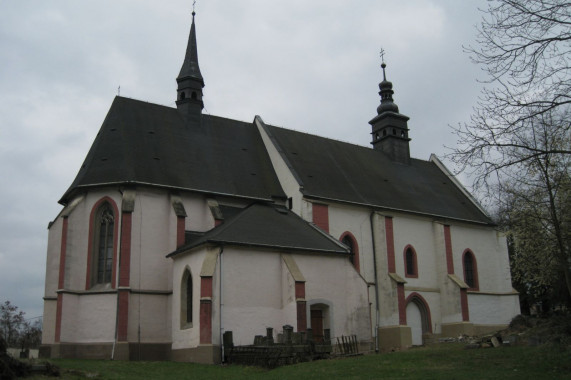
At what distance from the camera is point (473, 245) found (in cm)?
3931

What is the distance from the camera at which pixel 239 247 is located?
25094 mm

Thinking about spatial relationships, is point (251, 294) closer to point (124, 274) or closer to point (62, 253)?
point (124, 274)

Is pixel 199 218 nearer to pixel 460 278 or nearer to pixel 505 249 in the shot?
pixel 460 278

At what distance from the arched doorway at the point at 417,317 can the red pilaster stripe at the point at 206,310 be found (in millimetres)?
15250

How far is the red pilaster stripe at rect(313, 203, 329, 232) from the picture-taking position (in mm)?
31234

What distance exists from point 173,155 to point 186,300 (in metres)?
8.42

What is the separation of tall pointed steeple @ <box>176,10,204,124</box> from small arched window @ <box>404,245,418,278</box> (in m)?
15.0

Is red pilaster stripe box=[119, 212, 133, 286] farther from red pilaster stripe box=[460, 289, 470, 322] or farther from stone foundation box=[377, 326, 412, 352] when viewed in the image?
red pilaster stripe box=[460, 289, 470, 322]

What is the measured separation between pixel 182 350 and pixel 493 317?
22.4m

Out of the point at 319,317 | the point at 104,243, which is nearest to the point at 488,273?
the point at 319,317

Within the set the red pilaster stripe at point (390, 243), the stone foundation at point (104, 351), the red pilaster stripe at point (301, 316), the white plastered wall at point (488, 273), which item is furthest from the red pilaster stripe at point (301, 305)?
the white plastered wall at point (488, 273)

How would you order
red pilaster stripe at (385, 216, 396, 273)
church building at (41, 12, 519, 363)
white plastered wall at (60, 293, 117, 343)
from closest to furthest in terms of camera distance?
church building at (41, 12, 519, 363) < white plastered wall at (60, 293, 117, 343) < red pilaster stripe at (385, 216, 396, 273)

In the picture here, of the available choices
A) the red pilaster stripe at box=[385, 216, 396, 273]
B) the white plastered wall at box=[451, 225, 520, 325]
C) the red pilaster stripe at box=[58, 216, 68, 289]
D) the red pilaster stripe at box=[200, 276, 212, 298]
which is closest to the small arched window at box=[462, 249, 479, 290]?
the white plastered wall at box=[451, 225, 520, 325]

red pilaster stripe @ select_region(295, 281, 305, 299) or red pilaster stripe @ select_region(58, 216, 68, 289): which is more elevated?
red pilaster stripe @ select_region(58, 216, 68, 289)
